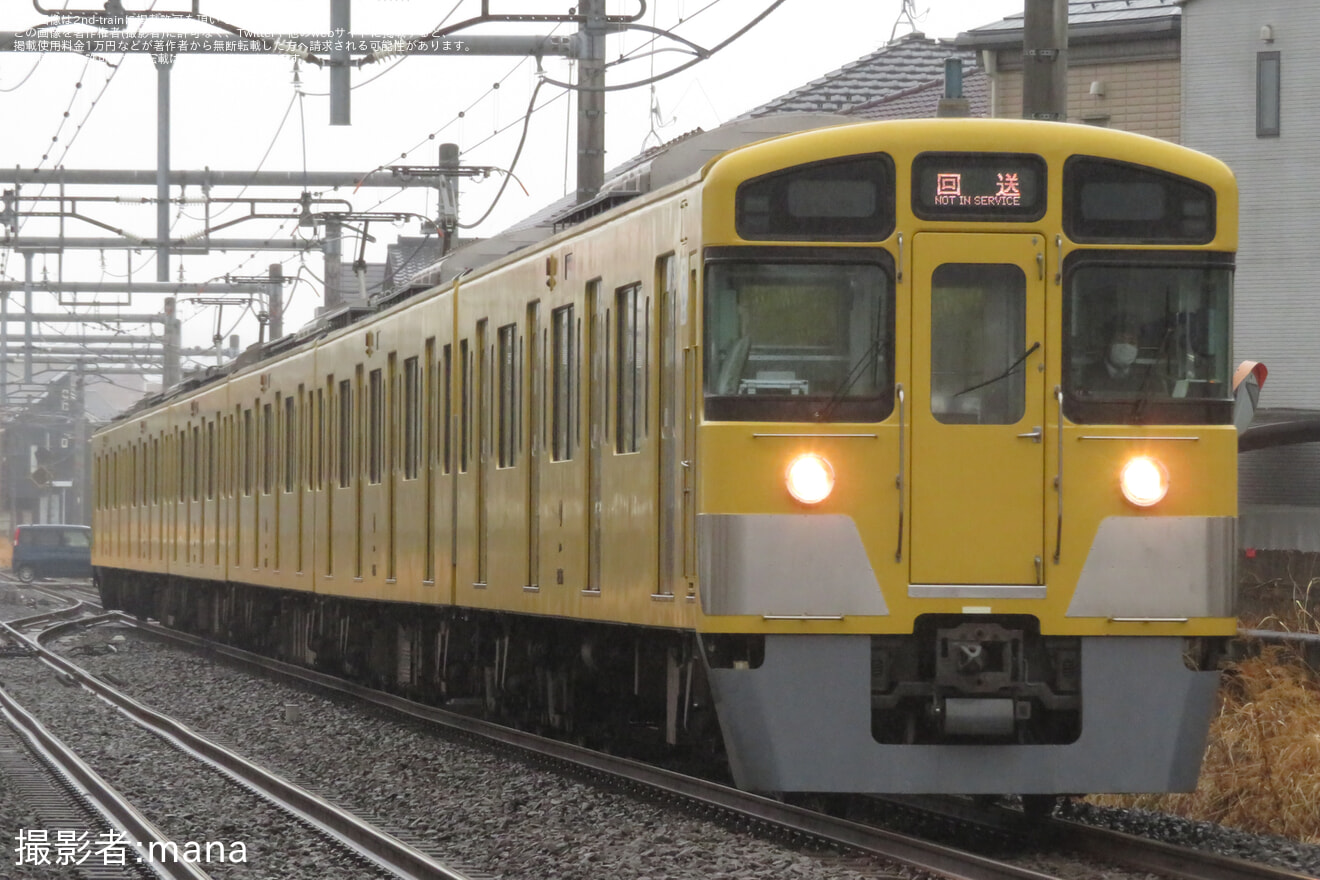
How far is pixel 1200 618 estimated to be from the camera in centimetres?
838

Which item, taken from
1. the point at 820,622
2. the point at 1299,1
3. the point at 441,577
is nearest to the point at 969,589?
the point at 820,622

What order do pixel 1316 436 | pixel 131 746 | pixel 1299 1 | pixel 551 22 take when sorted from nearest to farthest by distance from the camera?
1. pixel 131 746
2. pixel 551 22
3. pixel 1316 436
4. pixel 1299 1

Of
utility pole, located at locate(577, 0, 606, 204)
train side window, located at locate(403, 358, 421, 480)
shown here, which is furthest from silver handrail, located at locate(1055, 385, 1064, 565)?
utility pole, located at locate(577, 0, 606, 204)

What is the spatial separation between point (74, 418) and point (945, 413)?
6980 cm

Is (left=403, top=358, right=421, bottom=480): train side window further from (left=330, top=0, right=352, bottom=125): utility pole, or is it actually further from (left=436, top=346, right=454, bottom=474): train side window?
(left=330, top=0, right=352, bottom=125): utility pole

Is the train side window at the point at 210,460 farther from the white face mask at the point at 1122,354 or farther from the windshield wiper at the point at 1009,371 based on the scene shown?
the white face mask at the point at 1122,354

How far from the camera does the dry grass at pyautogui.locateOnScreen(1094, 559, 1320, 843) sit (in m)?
9.21

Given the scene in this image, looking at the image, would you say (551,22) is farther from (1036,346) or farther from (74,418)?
(74,418)

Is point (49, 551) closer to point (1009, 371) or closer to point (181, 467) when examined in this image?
point (181, 467)

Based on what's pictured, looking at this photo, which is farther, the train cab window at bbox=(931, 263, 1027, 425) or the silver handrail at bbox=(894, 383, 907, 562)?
the train cab window at bbox=(931, 263, 1027, 425)

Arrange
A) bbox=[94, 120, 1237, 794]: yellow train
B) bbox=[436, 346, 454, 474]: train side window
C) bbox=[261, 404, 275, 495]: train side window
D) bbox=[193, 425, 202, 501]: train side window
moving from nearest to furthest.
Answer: bbox=[94, 120, 1237, 794]: yellow train < bbox=[436, 346, 454, 474]: train side window < bbox=[261, 404, 275, 495]: train side window < bbox=[193, 425, 202, 501]: train side window

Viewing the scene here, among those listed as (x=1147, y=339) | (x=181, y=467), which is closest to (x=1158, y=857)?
(x=1147, y=339)

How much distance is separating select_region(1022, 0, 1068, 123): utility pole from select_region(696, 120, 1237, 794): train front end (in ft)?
5.85

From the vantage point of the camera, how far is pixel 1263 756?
9805mm
